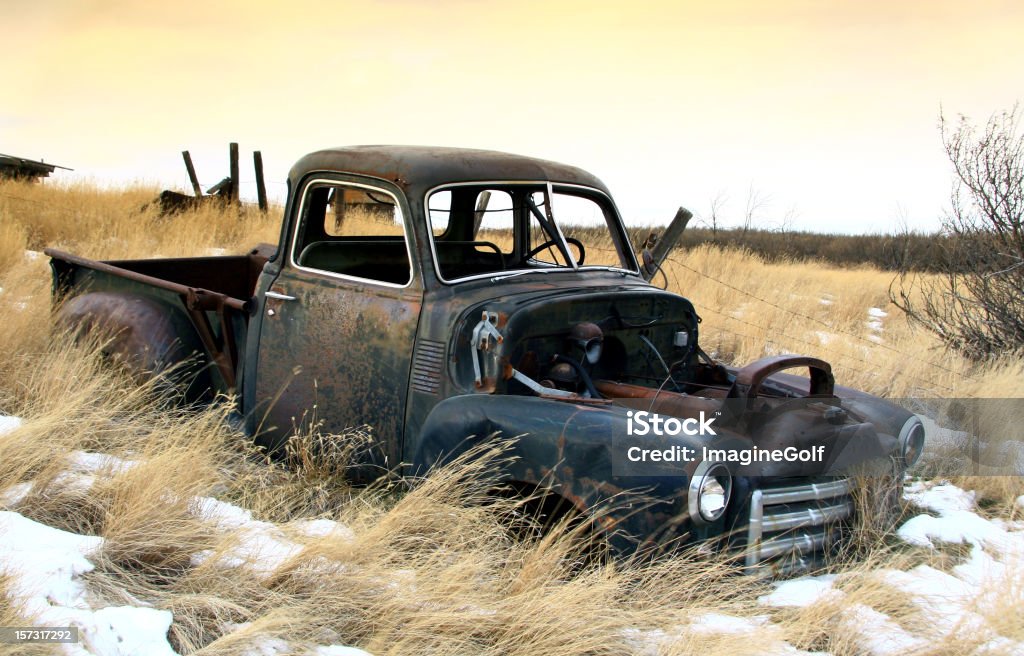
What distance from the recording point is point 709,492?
329cm

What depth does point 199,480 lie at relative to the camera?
3.84m

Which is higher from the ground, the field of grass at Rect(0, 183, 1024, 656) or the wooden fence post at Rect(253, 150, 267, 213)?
the wooden fence post at Rect(253, 150, 267, 213)

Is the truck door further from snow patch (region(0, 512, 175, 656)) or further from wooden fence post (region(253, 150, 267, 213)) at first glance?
wooden fence post (region(253, 150, 267, 213))

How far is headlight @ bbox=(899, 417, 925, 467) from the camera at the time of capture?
4234 mm

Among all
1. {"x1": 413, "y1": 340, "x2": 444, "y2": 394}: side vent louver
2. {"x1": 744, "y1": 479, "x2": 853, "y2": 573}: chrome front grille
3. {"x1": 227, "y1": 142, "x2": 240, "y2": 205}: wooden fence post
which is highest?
{"x1": 227, "y1": 142, "x2": 240, "y2": 205}: wooden fence post

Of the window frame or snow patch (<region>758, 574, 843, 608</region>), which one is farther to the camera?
the window frame

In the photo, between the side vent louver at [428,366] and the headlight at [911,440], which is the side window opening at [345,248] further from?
the headlight at [911,440]

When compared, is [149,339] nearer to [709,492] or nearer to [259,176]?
[709,492]

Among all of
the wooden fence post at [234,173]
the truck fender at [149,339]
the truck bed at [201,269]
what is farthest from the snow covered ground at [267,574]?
the wooden fence post at [234,173]

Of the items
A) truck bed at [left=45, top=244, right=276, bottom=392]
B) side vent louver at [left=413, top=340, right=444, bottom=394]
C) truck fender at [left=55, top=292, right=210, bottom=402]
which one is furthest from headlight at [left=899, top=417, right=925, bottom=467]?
truck fender at [left=55, top=292, right=210, bottom=402]

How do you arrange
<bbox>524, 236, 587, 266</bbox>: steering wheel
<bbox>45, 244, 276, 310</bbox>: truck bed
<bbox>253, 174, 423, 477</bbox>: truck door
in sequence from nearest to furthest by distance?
1. <bbox>253, 174, 423, 477</bbox>: truck door
2. <bbox>524, 236, 587, 266</bbox>: steering wheel
3. <bbox>45, 244, 276, 310</bbox>: truck bed

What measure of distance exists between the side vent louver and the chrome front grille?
1451 millimetres

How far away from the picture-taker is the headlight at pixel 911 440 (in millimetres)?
4234

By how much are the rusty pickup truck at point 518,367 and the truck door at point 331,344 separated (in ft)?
0.03
